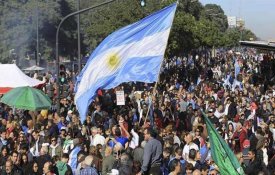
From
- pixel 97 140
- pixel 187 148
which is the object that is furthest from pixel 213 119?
pixel 187 148

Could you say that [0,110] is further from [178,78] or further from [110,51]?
[178,78]

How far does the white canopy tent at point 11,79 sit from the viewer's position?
24.6 m

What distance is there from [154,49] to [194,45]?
43278 mm

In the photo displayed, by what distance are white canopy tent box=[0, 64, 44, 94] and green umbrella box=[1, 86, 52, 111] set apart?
5.24 meters

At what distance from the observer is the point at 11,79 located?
25.1 m

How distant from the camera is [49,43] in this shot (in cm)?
8388

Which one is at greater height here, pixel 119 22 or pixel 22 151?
pixel 119 22

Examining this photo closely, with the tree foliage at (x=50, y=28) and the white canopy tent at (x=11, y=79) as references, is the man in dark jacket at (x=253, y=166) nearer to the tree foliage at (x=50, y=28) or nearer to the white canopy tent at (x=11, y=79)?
the white canopy tent at (x=11, y=79)

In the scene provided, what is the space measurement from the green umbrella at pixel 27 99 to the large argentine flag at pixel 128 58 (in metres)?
3.23

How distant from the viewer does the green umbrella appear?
18.8 metres

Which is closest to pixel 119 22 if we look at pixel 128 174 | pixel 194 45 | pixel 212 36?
pixel 194 45

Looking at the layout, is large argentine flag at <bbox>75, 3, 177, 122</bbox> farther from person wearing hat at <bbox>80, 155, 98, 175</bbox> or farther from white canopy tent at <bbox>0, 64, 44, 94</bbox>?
white canopy tent at <bbox>0, 64, 44, 94</bbox>

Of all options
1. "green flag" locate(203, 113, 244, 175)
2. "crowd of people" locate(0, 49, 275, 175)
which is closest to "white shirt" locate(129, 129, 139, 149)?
"crowd of people" locate(0, 49, 275, 175)

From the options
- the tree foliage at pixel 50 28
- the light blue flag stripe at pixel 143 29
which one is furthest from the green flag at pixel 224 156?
the tree foliage at pixel 50 28
